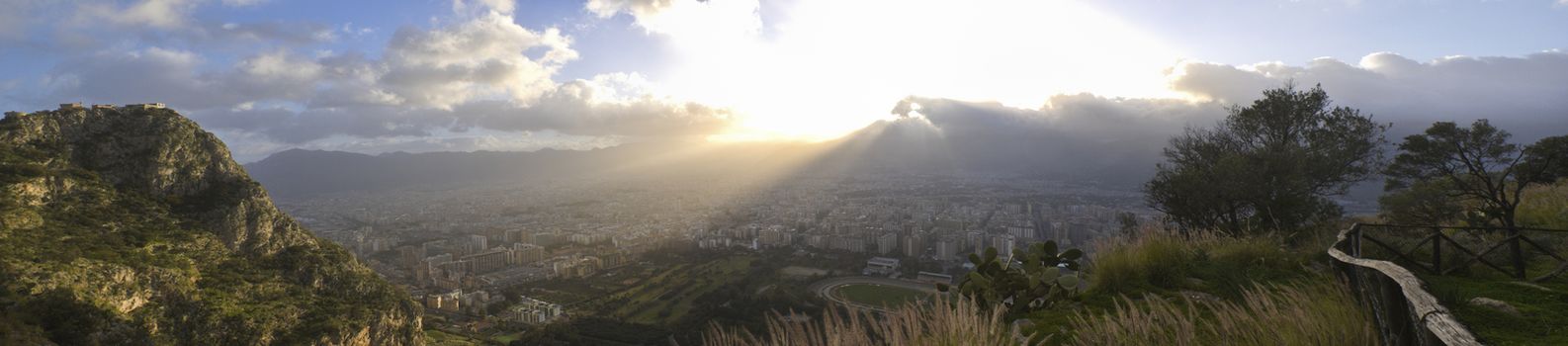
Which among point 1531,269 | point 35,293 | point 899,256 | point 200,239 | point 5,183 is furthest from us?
point 899,256

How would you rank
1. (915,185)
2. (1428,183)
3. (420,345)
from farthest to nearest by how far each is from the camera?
1. (915,185)
2. (420,345)
3. (1428,183)

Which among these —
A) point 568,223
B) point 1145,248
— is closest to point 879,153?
point 568,223

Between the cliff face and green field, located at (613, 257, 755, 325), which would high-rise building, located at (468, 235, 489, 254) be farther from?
the cliff face

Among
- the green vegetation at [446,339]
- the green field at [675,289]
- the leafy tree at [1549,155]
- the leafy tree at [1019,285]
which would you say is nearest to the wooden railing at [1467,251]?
the leafy tree at [1019,285]

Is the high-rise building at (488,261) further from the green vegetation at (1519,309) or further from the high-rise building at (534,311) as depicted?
the green vegetation at (1519,309)

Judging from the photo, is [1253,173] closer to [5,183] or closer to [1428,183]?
[1428,183]

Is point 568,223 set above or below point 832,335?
below

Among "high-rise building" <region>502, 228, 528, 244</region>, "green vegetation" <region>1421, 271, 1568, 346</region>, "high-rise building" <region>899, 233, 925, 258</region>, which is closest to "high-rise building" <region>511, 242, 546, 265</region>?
"high-rise building" <region>502, 228, 528, 244</region>
